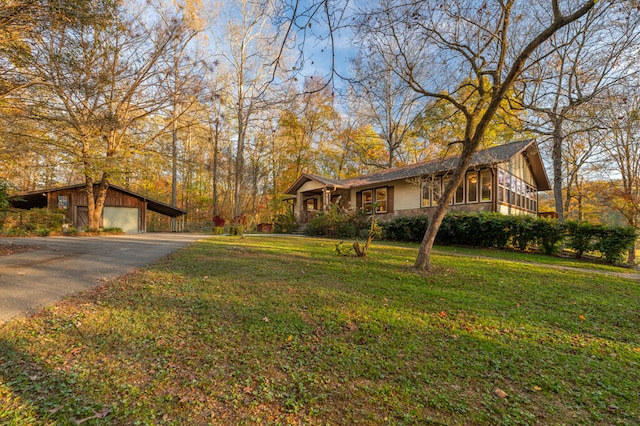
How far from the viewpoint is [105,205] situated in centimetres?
1948

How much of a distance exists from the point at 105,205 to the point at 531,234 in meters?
24.5

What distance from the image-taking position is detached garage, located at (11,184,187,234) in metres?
18.1

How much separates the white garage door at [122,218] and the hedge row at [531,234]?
19.6 metres

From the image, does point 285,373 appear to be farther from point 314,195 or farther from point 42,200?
point 42,200

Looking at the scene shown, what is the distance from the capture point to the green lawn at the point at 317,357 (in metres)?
1.98

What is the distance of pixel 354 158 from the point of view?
1081 inches

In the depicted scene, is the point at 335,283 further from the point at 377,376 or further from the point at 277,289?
the point at 377,376

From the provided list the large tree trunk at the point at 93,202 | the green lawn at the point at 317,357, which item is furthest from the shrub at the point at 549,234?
the large tree trunk at the point at 93,202

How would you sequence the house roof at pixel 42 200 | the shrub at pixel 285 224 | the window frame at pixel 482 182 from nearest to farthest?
the window frame at pixel 482 182, the house roof at pixel 42 200, the shrub at pixel 285 224

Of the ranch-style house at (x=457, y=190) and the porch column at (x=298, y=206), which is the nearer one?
the ranch-style house at (x=457, y=190)

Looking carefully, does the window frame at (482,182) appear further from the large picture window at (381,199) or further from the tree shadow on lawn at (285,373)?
the tree shadow on lawn at (285,373)

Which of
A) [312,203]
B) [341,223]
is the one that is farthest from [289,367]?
[312,203]

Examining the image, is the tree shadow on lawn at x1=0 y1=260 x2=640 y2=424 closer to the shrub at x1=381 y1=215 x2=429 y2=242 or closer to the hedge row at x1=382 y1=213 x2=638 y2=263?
the hedge row at x1=382 y1=213 x2=638 y2=263

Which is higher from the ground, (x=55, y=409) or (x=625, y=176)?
(x=625, y=176)
